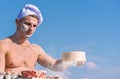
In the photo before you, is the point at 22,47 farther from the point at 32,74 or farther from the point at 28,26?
the point at 32,74

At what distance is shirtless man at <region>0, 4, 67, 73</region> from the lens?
6.68 metres

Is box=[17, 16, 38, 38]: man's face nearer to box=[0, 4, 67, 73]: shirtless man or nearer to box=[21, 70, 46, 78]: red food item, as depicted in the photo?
box=[0, 4, 67, 73]: shirtless man

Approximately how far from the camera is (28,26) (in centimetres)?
664

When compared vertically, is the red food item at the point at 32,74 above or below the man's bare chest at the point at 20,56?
below

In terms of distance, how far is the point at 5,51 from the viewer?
6.80 metres

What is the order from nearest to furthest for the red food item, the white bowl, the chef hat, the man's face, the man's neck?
the red food item, the white bowl, the man's face, the chef hat, the man's neck

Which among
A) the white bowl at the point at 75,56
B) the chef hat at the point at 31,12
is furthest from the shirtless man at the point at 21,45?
the white bowl at the point at 75,56

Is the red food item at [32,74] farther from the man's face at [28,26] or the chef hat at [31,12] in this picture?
the chef hat at [31,12]

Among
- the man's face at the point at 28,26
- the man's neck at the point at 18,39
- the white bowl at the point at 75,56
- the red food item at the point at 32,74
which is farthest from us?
the man's neck at the point at 18,39

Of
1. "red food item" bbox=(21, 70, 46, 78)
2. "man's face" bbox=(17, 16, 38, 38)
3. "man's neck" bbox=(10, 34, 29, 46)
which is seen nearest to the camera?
"red food item" bbox=(21, 70, 46, 78)

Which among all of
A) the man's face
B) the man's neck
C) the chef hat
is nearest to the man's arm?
the man's neck

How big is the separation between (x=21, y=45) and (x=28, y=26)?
0.54 m

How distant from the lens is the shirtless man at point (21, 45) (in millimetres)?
6684

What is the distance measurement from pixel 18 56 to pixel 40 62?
0.67 m
